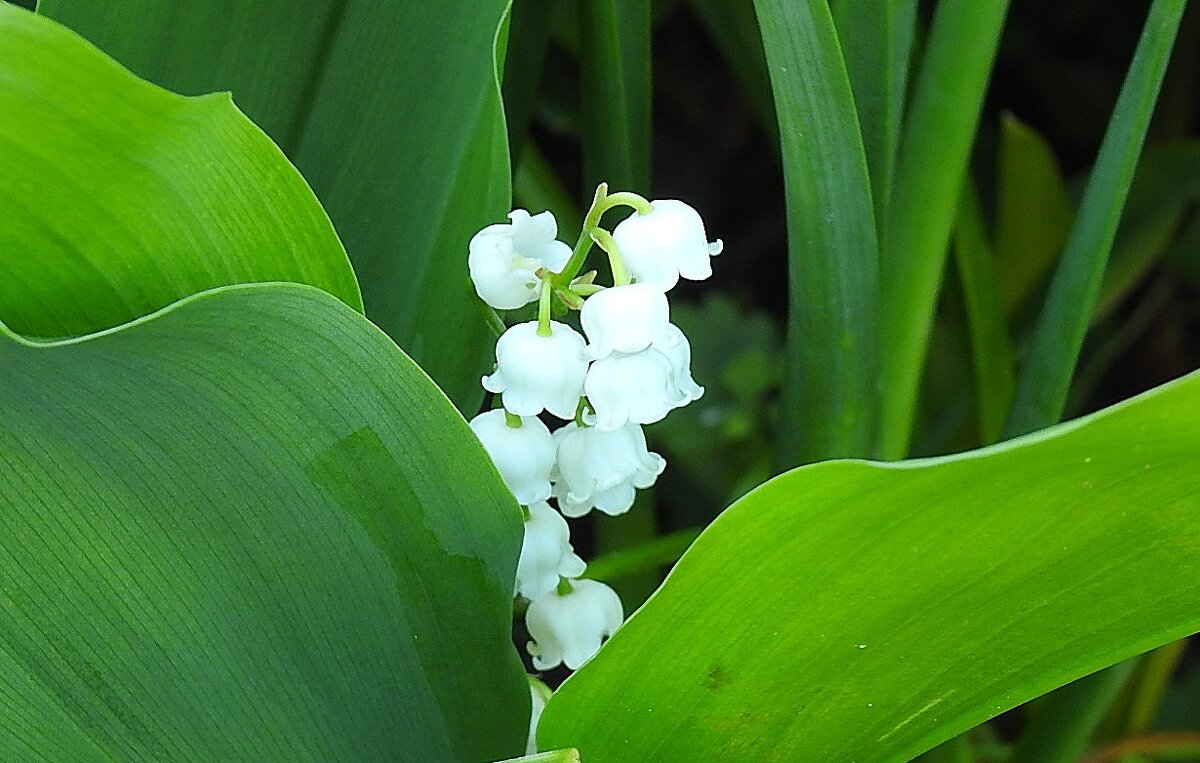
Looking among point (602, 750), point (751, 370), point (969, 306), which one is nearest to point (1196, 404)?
point (602, 750)

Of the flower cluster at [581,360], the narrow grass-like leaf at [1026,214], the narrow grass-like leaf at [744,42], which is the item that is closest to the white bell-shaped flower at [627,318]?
the flower cluster at [581,360]

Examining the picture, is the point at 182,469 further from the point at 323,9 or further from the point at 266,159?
the point at 323,9

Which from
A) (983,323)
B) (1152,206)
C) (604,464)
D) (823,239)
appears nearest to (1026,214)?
(1152,206)

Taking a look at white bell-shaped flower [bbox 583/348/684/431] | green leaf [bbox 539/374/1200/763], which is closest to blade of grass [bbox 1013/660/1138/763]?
green leaf [bbox 539/374/1200/763]

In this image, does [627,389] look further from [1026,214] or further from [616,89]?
[1026,214]

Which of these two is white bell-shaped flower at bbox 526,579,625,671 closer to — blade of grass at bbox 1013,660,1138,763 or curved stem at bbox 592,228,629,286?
curved stem at bbox 592,228,629,286

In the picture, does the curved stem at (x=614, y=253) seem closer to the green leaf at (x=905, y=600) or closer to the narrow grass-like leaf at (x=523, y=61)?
the green leaf at (x=905, y=600)

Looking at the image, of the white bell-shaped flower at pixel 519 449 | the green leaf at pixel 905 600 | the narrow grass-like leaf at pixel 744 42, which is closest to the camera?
the green leaf at pixel 905 600
